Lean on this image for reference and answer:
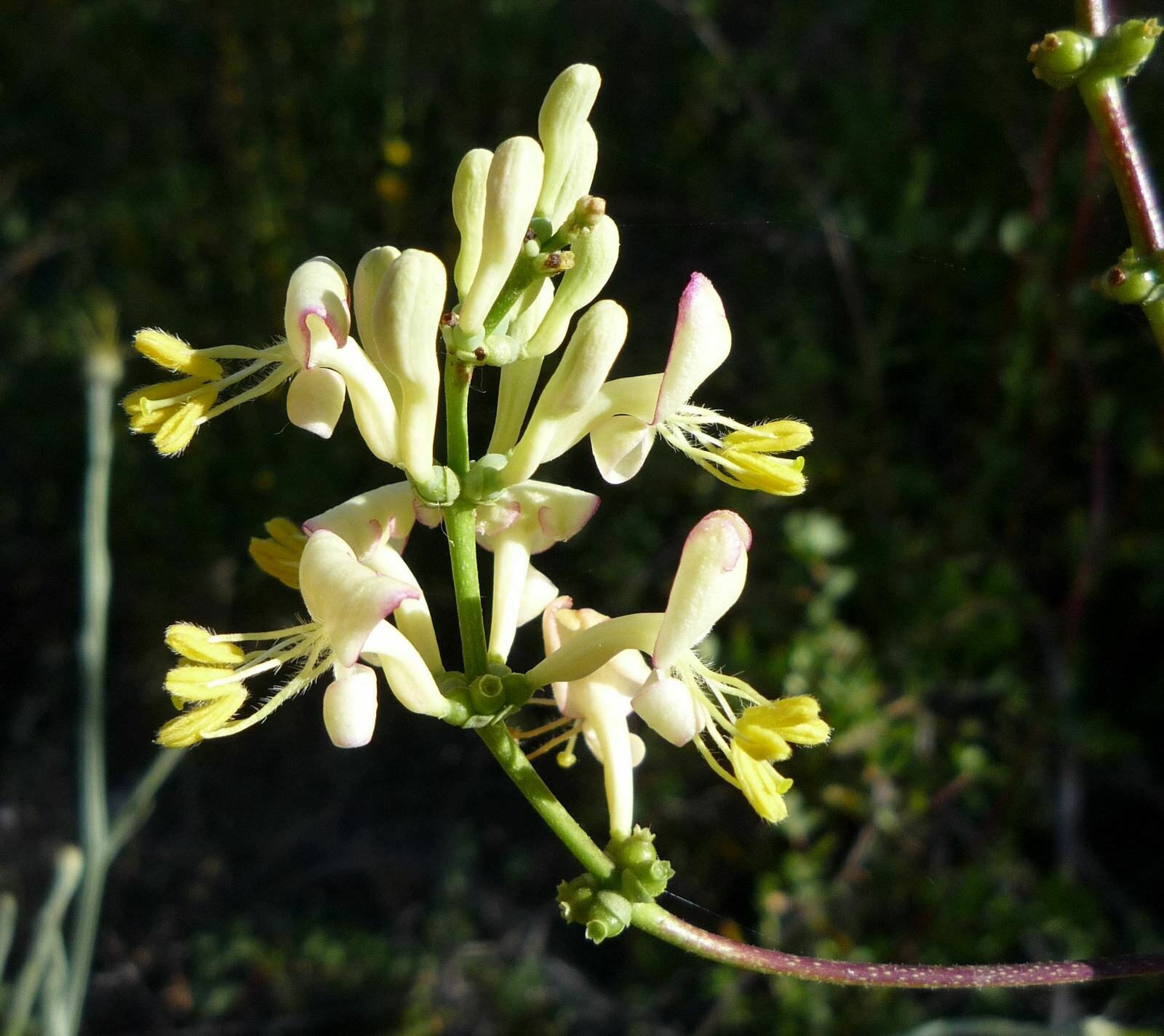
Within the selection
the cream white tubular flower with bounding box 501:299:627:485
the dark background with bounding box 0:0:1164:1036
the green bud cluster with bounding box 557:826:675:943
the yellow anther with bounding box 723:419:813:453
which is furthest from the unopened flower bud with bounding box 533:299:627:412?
the dark background with bounding box 0:0:1164:1036

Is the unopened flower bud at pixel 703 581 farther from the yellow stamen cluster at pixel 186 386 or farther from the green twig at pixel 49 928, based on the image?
the green twig at pixel 49 928

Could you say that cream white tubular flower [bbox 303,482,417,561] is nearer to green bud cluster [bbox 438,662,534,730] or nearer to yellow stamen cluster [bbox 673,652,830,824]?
green bud cluster [bbox 438,662,534,730]

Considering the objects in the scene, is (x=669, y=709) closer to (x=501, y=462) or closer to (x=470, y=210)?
(x=501, y=462)

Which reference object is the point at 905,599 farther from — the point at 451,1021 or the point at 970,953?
the point at 451,1021

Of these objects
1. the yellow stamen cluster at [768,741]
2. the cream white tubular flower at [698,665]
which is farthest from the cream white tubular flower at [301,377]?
the yellow stamen cluster at [768,741]

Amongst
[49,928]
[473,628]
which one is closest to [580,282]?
[473,628]

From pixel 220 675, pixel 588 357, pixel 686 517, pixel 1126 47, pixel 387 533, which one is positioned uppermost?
pixel 686 517
